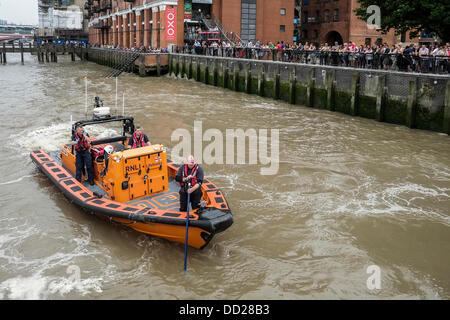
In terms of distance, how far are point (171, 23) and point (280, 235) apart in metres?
40.5

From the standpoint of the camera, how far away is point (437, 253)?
28.5ft

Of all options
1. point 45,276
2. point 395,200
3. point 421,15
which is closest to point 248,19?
point 421,15

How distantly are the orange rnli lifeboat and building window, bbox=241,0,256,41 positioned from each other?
39.3m

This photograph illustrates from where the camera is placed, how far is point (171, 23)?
4641cm

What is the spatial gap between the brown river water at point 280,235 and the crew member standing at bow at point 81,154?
2.82ft

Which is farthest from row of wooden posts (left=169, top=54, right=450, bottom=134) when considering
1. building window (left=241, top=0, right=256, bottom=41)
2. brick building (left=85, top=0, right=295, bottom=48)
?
building window (left=241, top=0, right=256, bottom=41)

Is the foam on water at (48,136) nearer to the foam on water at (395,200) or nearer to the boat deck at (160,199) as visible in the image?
the boat deck at (160,199)

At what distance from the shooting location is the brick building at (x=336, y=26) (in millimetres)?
50375

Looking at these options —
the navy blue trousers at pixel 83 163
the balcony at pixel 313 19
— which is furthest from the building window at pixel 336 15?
the navy blue trousers at pixel 83 163

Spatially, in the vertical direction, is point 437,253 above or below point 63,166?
below

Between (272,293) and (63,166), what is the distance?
23.8 feet

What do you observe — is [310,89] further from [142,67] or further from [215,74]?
[142,67]
